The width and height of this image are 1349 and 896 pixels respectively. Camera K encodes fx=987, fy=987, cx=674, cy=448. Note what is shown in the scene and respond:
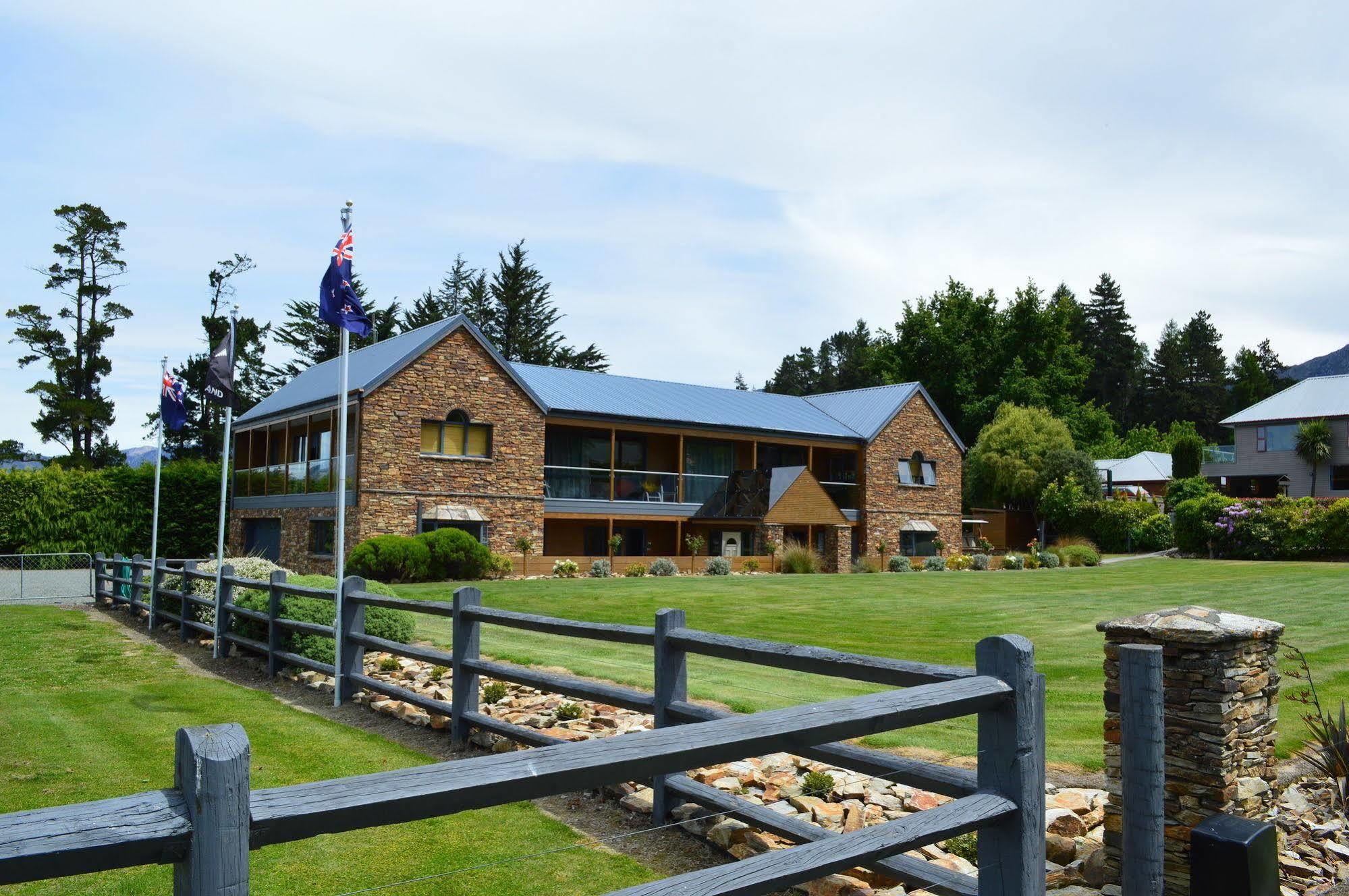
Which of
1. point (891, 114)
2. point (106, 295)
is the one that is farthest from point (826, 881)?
point (106, 295)

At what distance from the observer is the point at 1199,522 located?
39406 millimetres

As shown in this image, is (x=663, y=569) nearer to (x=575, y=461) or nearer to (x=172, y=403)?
(x=575, y=461)

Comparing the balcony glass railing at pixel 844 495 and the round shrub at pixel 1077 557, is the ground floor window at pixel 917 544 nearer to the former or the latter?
the balcony glass railing at pixel 844 495

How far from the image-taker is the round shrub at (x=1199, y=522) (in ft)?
128

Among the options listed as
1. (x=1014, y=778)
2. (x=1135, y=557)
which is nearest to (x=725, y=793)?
(x=1014, y=778)

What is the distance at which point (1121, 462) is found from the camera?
64688 millimetres

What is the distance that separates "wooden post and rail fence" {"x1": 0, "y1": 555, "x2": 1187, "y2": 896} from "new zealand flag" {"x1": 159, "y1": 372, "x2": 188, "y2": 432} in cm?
1747

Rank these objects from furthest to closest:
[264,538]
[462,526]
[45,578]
Answer: [264,538]
[462,526]
[45,578]

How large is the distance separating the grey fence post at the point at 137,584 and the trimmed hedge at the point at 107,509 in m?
12.5

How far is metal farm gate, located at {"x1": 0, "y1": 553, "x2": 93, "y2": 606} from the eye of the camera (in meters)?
23.1

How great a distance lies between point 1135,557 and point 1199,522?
2896 mm

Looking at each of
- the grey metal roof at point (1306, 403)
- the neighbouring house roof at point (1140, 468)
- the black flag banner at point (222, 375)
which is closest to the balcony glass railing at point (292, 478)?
the black flag banner at point (222, 375)

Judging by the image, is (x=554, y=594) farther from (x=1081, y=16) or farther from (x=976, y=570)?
(x=976, y=570)

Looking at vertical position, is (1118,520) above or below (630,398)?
below
